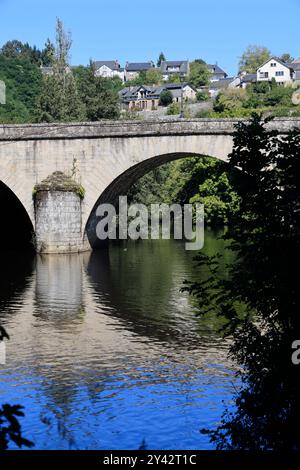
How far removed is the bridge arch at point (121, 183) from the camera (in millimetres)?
37272

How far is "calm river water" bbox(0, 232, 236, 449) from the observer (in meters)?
13.5

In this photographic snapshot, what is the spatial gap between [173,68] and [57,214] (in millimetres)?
129336

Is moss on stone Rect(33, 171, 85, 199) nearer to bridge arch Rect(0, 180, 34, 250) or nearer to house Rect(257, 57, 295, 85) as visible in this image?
bridge arch Rect(0, 180, 34, 250)

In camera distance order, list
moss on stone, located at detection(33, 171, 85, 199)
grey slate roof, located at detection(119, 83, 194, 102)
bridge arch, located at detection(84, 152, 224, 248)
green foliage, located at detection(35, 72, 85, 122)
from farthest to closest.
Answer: grey slate roof, located at detection(119, 83, 194, 102) < green foliage, located at detection(35, 72, 85, 122) < bridge arch, located at detection(84, 152, 224, 248) < moss on stone, located at detection(33, 171, 85, 199)

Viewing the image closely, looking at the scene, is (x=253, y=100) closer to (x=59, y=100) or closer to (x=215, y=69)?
(x=59, y=100)

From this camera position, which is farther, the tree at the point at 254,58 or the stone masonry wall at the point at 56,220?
the tree at the point at 254,58

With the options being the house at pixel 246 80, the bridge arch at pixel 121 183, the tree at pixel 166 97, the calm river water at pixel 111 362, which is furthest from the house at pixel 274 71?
the calm river water at pixel 111 362

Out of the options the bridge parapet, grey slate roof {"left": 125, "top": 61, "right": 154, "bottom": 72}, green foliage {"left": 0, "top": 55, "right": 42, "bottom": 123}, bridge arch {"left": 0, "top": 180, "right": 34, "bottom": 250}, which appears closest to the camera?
the bridge parapet

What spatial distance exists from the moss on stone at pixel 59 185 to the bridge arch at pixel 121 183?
122 centimetres

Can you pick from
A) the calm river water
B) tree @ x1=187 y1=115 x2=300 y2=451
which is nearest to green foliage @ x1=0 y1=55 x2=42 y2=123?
the calm river water

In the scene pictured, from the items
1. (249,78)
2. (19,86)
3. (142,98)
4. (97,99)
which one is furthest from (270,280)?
(142,98)

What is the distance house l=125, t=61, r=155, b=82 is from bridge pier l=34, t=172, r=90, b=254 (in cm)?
13341

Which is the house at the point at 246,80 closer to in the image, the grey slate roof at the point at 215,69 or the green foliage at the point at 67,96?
the grey slate roof at the point at 215,69
